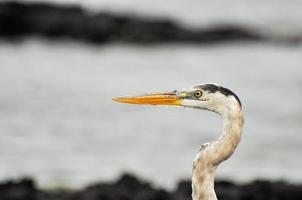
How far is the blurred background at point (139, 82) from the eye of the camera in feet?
48.7

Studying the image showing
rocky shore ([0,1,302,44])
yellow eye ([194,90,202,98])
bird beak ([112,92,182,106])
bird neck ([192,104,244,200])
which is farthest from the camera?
rocky shore ([0,1,302,44])

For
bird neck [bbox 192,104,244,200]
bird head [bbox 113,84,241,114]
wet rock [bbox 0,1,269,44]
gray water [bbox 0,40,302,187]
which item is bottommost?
bird neck [bbox 192,104,244,200]

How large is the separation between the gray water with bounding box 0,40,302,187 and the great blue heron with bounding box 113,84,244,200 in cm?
639


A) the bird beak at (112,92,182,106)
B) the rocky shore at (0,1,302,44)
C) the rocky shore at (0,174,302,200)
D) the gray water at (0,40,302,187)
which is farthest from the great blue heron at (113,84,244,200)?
the rocky shore at (0,1,302,44)

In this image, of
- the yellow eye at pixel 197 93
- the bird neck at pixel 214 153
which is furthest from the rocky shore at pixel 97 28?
the bird neck at pixel 214 153

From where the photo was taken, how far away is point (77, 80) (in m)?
19.8

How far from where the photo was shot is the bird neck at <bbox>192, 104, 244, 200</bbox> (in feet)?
23.2

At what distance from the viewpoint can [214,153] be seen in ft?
23.3

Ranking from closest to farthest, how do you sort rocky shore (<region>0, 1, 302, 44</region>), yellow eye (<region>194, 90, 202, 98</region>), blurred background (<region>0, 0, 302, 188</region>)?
1. yellow eye (<region>194, 90, 202, 98</region>)
2. blurred background (<region>0, 0, 302, 188</region>)
3. rocky shore (<region>0, 1, 302, 44</region>)

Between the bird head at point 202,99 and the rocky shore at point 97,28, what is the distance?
15633 millimetres

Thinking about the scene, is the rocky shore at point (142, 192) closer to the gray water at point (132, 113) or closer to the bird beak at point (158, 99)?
the gray water at point (132, 113)

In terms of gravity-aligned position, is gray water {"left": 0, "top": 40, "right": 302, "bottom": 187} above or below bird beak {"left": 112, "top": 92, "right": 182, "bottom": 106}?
above

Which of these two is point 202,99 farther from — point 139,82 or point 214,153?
point 139,82

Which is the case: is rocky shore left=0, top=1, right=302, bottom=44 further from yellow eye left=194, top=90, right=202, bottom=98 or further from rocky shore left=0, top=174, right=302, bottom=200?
yellow eye left=194, top=90, right=202, bottom=98
